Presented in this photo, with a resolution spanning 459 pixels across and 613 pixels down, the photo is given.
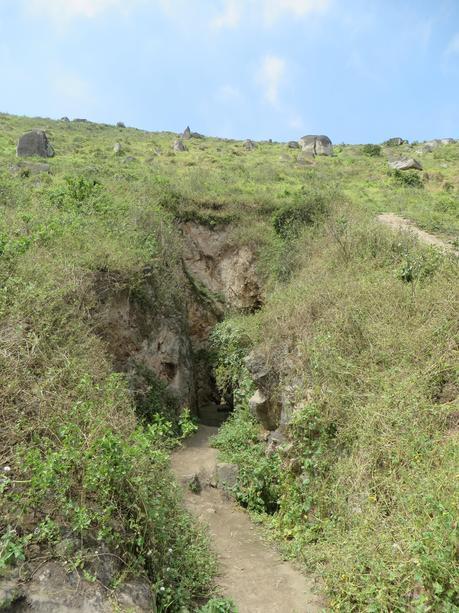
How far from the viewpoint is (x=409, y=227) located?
44.2 ft

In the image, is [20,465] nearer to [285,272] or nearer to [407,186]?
[285,272]

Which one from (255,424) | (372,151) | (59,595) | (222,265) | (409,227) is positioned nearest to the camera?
(59,595)

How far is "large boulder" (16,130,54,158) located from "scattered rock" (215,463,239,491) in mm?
18307

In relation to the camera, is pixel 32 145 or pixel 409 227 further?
pixel 32 145

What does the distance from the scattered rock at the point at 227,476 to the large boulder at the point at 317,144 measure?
26.7m

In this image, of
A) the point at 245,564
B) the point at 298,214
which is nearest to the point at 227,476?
the point at 245,564

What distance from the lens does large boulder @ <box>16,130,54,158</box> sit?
72.3 ft

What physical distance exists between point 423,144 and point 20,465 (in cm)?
3888

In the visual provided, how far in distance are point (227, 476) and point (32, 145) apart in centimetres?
1914

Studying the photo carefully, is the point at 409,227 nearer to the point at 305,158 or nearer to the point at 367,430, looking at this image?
the point at 367,430

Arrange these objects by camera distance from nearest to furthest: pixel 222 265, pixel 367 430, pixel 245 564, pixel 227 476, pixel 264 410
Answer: pixel 367 430 < pixel 245 564 < pixel 227 476 < pixel 264 410 < pixel 222 265

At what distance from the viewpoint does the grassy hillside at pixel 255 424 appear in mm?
4465

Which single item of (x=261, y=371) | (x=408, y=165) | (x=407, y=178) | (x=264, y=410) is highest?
(x=408, y=165)

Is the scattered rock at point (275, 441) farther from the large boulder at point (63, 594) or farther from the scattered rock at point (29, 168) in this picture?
the scattered rock at point (29, 168)
